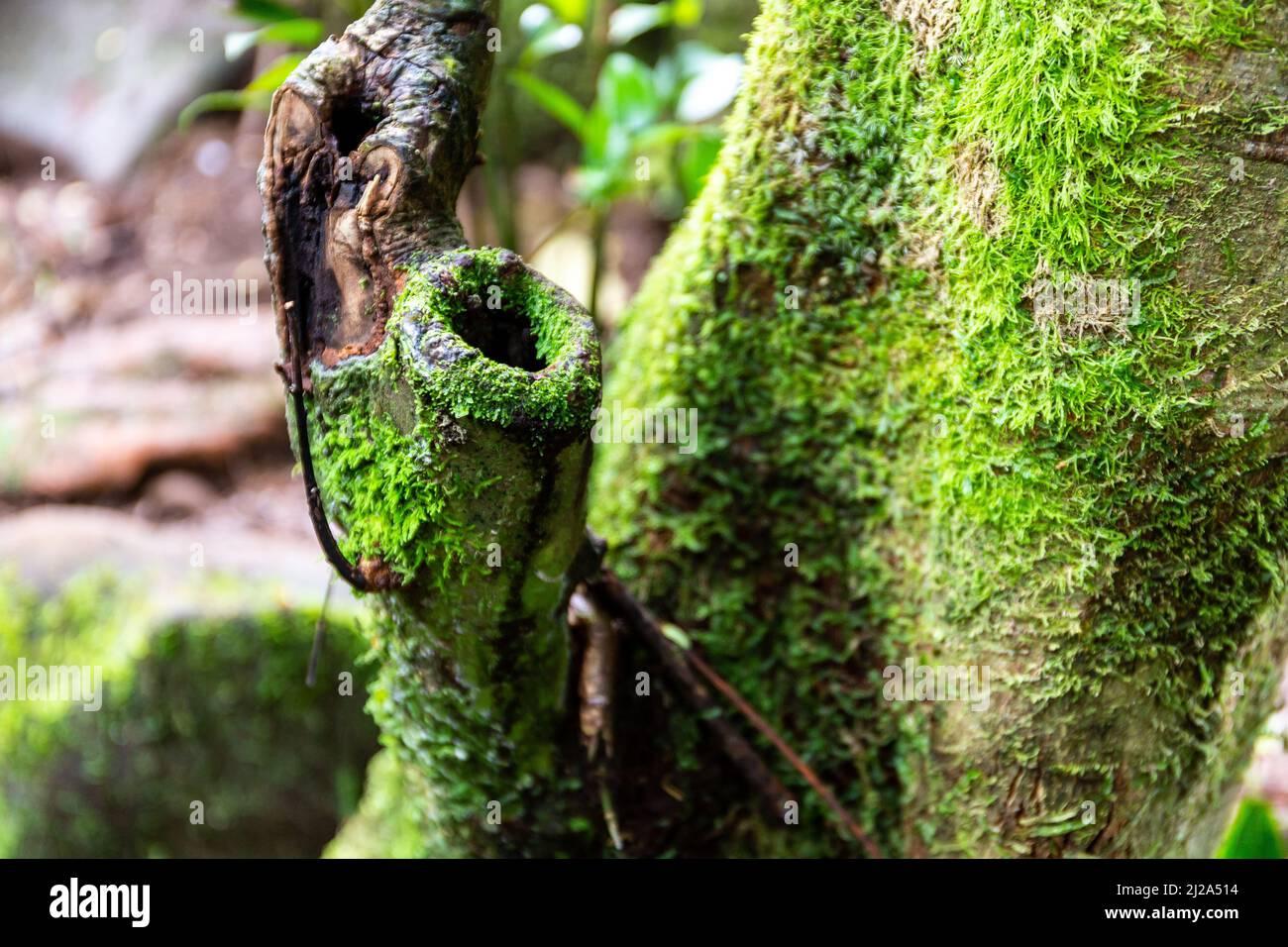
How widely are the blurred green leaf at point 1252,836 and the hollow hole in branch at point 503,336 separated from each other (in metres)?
1.70

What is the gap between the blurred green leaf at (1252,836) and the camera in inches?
72.8

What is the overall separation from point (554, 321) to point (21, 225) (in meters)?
4.44

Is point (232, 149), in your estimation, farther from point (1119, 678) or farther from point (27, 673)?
point (1119, 678)

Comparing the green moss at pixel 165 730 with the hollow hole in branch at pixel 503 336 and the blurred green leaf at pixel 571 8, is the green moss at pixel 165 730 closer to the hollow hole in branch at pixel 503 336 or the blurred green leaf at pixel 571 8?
the hollow hole in branch at pixel 503 336

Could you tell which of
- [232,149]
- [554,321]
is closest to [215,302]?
[232,149]

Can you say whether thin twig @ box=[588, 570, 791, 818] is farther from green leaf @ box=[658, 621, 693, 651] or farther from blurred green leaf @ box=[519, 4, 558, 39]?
blurred green leaf @ box=[519, 4, 558, 39]

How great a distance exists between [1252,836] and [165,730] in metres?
2.59

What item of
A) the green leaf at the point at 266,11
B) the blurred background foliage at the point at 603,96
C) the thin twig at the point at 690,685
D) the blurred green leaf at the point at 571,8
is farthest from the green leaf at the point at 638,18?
the thin twig at the point at 690,685

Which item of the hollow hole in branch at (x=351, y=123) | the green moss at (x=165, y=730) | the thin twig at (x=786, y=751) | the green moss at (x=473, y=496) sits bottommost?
the green moss at (x=165, y=730)

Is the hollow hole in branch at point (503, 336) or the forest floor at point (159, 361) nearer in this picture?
the hollow hole in branch at point (503, 336)

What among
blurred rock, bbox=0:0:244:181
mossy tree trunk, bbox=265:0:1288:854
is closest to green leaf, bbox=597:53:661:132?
mossy tree trunk, bbox=265:0:1288:854

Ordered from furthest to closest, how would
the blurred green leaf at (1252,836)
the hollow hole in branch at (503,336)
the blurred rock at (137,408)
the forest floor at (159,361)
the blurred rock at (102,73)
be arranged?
the blurred rock at (102,73)
the blurred rock at (137,408)
the forest floor at (159,361)
the blurred green leaf at (1252,836)
the hollow hole in branch at (503,336)
